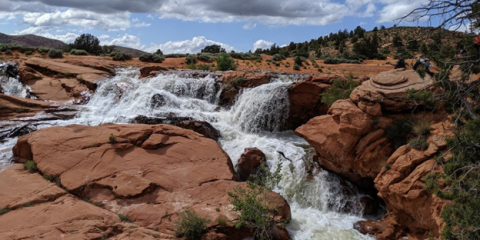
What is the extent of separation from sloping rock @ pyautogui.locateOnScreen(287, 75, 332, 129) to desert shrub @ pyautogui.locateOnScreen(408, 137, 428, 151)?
5.87 metres

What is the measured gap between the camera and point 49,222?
725 cm

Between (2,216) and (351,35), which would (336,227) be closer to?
(2,216)

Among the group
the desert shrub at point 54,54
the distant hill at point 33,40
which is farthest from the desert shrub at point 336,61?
the distant hill at point 33,40

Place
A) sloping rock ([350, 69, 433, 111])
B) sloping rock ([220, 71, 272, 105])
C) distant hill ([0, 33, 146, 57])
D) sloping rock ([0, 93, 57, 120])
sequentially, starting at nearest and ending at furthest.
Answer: sloping rock ([350, 69, 433, 111]) < sloping rock ([0, 93, 57, 120]) < sloping rock ([220, 71, 272, 105]) < distant hill ([0, 33, 146, 57])

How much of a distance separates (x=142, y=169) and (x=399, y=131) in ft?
21.7

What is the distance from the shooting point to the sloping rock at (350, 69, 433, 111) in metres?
9.37

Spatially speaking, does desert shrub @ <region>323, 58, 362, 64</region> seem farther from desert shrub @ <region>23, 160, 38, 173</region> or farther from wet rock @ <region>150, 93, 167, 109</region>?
desert shrub @ <region>23, 160, 38, 173</region>

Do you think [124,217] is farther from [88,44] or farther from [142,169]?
[88,44]

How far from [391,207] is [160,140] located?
6267 mm

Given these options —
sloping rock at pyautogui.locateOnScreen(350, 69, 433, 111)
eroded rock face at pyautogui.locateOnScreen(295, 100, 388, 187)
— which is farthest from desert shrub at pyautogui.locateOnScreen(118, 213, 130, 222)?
sloping rock at pyautogui.locateOnScreen(350, 69, 433, 111)

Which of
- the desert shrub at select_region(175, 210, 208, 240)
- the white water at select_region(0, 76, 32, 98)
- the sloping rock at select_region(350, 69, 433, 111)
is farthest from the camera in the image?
the white water at select_region(0, 76, 32, 98)

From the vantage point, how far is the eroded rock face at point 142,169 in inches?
324

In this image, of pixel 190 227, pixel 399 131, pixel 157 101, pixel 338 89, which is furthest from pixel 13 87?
pixel 399 131

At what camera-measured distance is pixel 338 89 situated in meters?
12.7
